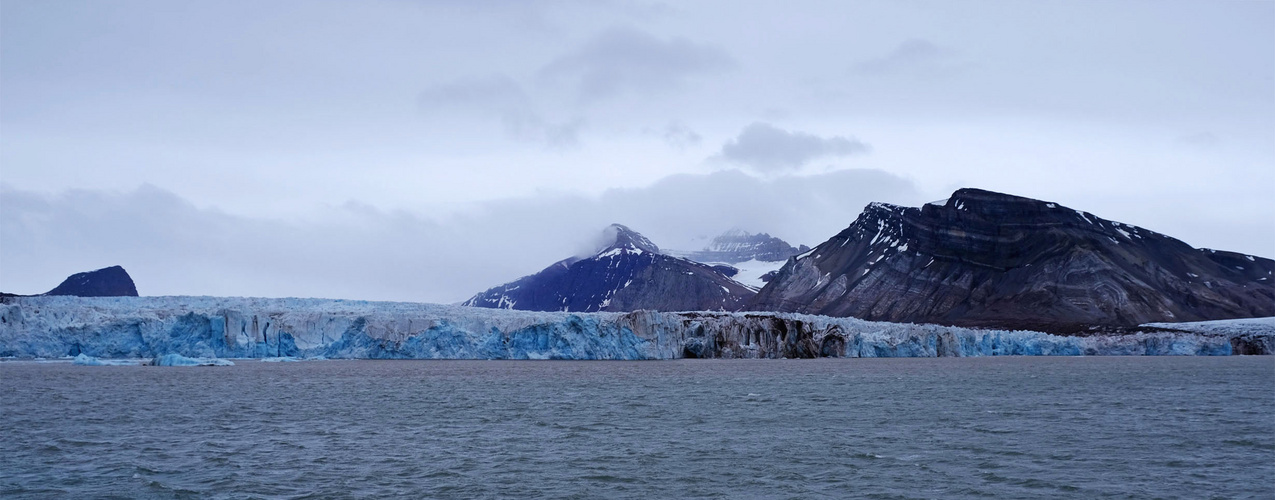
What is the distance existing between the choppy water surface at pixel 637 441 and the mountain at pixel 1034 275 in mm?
120686

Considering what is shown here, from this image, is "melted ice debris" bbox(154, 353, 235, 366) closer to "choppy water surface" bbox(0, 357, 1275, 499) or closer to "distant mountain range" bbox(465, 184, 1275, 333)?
"choppy water surface" bbox(0, 357, 1275, 499)

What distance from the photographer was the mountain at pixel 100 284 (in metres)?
162

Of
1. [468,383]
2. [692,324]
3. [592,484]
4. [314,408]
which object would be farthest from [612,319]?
[592,484]

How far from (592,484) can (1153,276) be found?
563 feet

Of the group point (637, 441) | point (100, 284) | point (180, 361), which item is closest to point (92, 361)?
point (180, 361)

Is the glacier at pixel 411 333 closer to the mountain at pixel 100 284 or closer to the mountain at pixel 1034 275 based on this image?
the mountain at pixel 1034 275

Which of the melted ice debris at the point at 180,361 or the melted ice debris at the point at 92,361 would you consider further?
the melted ice debris at the point at 180,361

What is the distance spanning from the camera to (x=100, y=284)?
16312cm

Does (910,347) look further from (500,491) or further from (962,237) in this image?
(962,237)

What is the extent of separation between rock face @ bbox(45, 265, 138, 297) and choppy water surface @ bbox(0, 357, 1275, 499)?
132m

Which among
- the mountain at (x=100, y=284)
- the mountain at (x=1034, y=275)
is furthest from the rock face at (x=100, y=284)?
the mountain at (x=1034, y=275)

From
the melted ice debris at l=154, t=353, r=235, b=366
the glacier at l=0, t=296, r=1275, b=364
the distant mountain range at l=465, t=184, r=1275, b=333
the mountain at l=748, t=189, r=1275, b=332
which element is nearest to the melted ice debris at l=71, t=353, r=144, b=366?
the glacier at l=0, t=296, r=1275, b=364

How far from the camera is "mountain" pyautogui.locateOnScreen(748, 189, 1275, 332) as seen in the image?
156125 millimetres

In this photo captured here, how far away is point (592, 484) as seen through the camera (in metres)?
18.5
